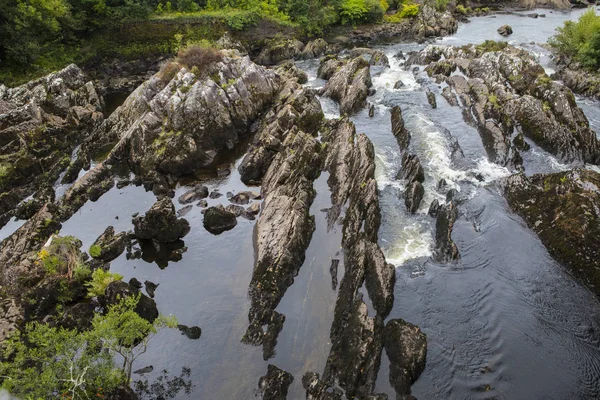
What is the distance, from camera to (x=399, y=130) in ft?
151

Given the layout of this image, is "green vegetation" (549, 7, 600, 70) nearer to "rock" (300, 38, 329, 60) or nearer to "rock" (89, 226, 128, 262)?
"rock" (300, 38, 329, 60)

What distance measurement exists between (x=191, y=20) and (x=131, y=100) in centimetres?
3809

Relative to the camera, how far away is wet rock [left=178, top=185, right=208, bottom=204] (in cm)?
3712

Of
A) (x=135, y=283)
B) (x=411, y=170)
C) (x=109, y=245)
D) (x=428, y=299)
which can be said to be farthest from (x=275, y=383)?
(x=411, y=170)

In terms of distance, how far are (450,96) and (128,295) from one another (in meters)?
48.3

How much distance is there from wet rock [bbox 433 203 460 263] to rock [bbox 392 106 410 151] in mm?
12382

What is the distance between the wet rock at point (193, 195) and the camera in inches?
1462

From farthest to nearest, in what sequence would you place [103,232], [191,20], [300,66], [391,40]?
1. [391,40]
2. [191,20]
3. [300,66]
4. [103,232]

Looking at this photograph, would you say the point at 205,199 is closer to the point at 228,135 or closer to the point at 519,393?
the point at 228,135

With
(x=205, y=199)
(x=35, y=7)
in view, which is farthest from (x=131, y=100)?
(x=35, y=7)

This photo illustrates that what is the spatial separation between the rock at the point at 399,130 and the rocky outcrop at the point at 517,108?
8646mm

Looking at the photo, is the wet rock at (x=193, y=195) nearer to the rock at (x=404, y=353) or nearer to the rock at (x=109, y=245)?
the rock at (x=109, y=245)

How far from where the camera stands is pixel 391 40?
86062mm

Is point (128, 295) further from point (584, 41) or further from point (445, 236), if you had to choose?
point (584, 41)
